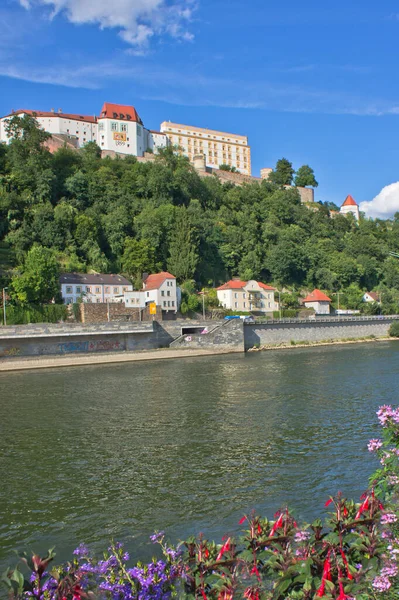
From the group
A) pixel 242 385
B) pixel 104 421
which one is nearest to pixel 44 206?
pixel 242 385

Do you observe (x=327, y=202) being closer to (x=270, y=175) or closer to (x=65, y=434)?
(x=270, y=175)

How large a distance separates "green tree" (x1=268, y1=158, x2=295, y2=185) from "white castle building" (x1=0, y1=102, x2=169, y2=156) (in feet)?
103

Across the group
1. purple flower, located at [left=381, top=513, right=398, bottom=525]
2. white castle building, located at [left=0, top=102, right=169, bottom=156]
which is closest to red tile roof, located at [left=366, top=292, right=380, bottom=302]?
white castle building, located at [left=0, top=102, right=169, bottom=156]

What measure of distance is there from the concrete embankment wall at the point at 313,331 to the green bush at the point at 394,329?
1.76 ft

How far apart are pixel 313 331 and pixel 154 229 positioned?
80.7 ft

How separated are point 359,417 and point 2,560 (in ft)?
49.0

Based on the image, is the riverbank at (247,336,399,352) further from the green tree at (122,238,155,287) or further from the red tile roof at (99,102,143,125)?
the red tile roof at (99,102,143,125)

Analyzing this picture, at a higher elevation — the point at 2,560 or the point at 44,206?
the point at 44,206

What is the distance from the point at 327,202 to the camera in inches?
5704

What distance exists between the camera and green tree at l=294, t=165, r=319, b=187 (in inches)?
4946

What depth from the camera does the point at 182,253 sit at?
69188mm

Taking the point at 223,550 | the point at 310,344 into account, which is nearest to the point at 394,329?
the point at 310,344

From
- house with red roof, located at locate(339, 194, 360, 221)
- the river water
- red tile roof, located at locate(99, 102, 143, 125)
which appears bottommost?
the river water

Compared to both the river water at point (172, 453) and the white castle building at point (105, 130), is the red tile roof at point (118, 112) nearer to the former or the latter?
the white castle building at point (105, 130)
